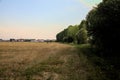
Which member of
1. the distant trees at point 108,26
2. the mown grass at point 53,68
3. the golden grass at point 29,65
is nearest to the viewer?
the mown grass at point 53,68

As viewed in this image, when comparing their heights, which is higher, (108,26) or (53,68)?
(108,26)

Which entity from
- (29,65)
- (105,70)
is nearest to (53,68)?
(29,65)


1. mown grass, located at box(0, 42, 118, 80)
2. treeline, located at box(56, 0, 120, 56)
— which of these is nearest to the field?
mown grass, located at box(0, 42, 118, 80)

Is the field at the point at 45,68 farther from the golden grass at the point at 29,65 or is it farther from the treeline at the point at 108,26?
the treeline at the point at 108,26

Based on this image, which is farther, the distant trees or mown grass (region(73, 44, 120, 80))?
the distant trees

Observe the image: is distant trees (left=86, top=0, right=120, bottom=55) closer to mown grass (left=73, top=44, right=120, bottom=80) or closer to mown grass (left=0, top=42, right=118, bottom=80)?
mown grass (left=0, top=42, right=118, bottom=80)

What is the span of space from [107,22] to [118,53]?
140 inches

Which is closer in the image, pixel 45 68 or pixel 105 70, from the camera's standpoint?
pixel 105 70

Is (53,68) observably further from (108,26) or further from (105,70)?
(108,26)

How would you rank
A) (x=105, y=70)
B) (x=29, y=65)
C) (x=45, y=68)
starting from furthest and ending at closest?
(x=29, y=65) < (x=45, y=68) < (x=105, y=70)

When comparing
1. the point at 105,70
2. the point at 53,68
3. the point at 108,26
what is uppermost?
the point at 108,26

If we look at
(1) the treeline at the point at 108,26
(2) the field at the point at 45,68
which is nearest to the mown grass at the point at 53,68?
(2) the field at the point at 45,68

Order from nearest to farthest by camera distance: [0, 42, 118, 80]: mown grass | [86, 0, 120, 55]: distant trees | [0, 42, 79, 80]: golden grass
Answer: [0, 42, 118, 80]: mown grass, [0, 42, 79, 80]: golden grass, [86, 0, 120, 55]: distant trees

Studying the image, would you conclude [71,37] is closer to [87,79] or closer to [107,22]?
[107,22]
